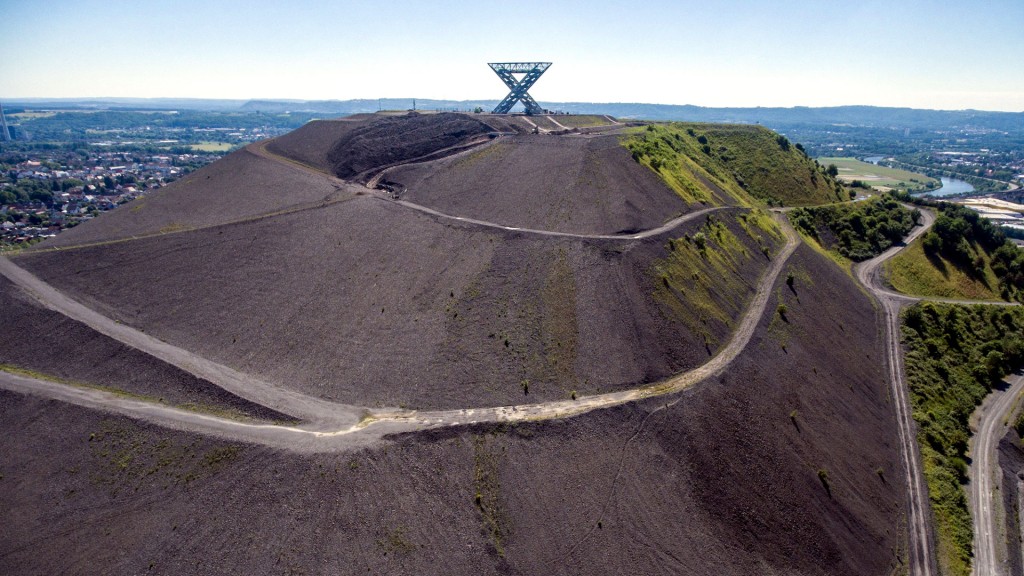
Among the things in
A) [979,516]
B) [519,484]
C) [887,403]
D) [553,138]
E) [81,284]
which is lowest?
[979,516]

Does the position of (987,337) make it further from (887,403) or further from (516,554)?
(516,554)

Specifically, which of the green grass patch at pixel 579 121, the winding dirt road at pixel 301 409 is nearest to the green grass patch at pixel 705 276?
the winding dirt road at pixel 301 409

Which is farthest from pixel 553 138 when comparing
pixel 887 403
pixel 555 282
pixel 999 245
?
pixel 999 245

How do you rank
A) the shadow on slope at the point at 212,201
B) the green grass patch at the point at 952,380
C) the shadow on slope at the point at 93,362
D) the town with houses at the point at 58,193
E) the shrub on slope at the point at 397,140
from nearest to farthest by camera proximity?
1. the shadow on slope at the point at 93,362
2. the green grass patch at the point at 952,380
3. the shadow on slope at the point at 212,201
4. the shrub on slope at the point at 397,140
5. the town with houses at the point at 58,193

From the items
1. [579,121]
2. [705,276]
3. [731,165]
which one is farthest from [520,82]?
[705,276]

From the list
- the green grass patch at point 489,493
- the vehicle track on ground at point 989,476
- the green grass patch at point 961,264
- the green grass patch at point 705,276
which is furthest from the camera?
the green grass patch at point 961,264

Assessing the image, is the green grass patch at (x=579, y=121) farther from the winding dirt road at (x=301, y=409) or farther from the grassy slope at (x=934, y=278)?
the winding dirt road at (x=301, y=409)

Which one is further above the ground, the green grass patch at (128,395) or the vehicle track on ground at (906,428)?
the green grass patch at (128,395)
